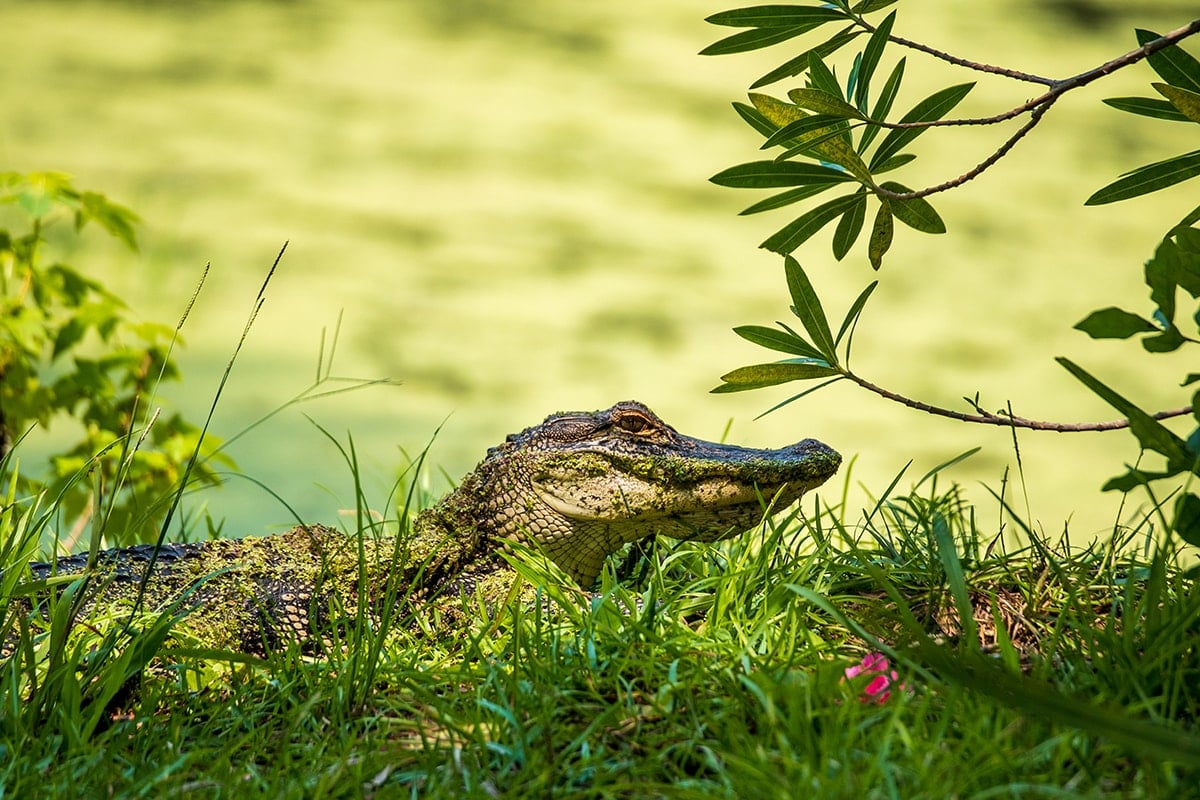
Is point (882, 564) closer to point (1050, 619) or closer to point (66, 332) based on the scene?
point (1050, 619)

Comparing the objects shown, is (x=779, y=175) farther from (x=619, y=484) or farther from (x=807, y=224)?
(x=619, y=484)

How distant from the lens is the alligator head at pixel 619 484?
2.89m

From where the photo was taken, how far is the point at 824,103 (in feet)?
7.38

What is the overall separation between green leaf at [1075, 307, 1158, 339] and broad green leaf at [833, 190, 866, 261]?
72 centimetres

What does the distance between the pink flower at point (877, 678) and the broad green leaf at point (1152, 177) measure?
1012 millimetres

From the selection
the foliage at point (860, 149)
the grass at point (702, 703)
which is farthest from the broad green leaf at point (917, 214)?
the grass at point (702, 703)

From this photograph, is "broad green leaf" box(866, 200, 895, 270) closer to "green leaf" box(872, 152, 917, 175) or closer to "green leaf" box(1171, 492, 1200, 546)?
"green leaf" box(872, 152, 917, 175)

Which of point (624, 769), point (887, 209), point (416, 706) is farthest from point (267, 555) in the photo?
point (887, 209)

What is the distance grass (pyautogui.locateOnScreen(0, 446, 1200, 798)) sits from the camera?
1.65m

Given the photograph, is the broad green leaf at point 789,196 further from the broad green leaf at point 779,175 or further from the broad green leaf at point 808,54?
the broad green leaf at point 808,54

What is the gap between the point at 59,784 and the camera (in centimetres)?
183

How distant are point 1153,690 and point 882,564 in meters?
0.72

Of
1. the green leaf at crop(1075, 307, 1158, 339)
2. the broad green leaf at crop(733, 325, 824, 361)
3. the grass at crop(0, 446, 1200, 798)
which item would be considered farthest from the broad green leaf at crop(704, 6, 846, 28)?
the grass at crop(0, 446, 1200, 798)

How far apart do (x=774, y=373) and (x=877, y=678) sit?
77 cm
